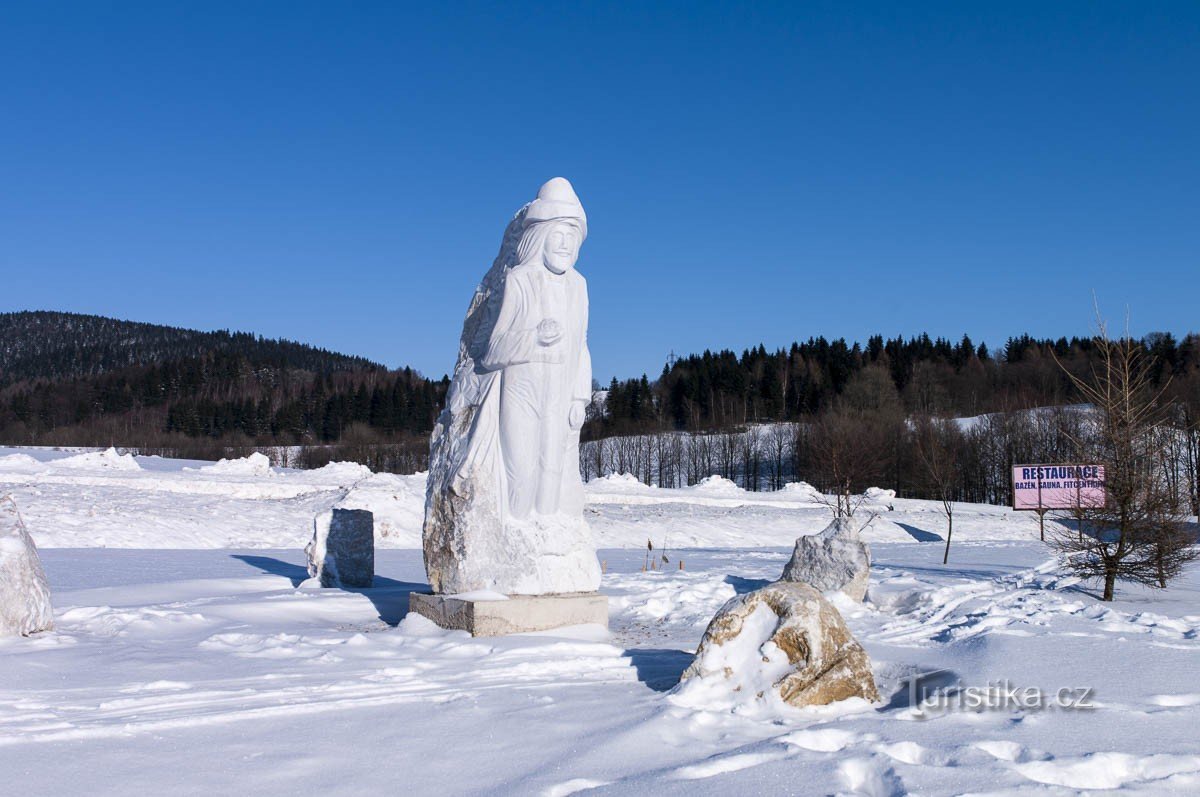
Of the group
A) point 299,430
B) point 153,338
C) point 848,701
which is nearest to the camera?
point 848,701

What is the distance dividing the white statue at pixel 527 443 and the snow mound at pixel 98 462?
29522mm

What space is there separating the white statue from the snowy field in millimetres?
741

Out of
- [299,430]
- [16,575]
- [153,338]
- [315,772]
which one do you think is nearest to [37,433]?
[299,430]

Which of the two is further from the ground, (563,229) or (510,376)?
(563,229)

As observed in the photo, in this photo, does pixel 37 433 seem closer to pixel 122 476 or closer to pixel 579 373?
pixel 122 476

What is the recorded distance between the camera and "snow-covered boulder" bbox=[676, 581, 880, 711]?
533cm

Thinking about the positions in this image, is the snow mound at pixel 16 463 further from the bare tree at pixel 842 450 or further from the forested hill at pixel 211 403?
the bare tree at pixel 842 450

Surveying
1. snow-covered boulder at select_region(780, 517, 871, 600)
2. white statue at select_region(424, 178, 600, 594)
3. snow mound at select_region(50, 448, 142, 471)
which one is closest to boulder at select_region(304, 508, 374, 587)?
white statue at select_region(424, 178, 600, 594)

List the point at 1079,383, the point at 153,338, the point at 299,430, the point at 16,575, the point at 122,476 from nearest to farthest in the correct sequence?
1. the point at 16,575
2. the point at 1079,383
3. the point at 122,476
4. the point at 299,430
5. the point at 153,338

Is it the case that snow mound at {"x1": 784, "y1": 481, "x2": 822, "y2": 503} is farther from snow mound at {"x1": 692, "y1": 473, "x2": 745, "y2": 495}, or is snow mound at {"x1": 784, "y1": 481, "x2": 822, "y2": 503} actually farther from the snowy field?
the snowy field

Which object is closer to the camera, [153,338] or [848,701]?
[848,701]

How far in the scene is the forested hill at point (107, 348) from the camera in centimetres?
10875

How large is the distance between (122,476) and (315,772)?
30.2m

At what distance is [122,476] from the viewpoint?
30.6m
